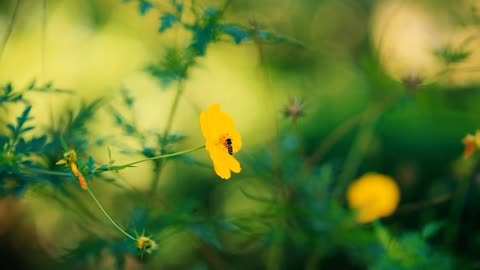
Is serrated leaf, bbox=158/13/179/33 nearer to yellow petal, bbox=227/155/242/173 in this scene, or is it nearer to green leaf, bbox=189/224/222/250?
yellow petal, bbox=227/155/242/173

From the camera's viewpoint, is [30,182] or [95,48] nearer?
[30,182]

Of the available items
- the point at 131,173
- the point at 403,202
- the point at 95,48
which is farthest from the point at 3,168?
the point at 95,48

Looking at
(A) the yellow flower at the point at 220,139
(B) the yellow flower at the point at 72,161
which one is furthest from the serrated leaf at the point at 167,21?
(B) the yellow flower at the point at 72,161

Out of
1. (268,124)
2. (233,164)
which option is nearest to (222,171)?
(233,164)

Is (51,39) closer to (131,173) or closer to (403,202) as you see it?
(131,173)

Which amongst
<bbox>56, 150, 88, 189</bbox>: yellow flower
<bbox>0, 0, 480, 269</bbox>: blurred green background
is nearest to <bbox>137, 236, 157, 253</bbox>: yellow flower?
<bbox>56, 150, 88, 189</bbox>: yellow flower

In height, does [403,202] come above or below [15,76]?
below
